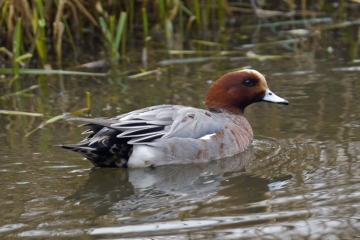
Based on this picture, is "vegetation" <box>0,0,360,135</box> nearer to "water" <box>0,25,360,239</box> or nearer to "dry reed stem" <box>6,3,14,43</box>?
"dry reed stem" <box>6,3,14,43</box>

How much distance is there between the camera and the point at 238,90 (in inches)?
235

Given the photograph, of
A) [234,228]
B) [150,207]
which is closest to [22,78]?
[150,207]

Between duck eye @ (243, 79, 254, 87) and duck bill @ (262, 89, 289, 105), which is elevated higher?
duck eye @ (243, 79, 254, 87)

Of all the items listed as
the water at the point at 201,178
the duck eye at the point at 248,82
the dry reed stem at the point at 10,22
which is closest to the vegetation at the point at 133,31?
the dry reed stem at the point at 10,22

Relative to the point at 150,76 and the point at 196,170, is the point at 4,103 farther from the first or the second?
the point at 196,170

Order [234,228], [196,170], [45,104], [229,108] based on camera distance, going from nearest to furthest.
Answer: [234,228] → [196,170] → [229,108] → [45,104]

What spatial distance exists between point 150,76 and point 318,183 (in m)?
→ 3.48

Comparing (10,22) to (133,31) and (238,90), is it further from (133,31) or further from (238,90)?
(238,90)

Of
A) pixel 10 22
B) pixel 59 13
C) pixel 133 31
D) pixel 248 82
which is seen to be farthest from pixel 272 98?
pixel 133 31

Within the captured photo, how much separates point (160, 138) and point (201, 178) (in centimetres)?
46

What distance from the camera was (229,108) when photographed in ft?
19.7

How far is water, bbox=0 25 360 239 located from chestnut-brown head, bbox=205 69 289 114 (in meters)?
0.28

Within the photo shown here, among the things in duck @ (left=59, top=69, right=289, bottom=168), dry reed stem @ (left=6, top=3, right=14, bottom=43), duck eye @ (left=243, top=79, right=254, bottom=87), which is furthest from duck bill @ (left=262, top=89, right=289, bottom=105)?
dry reed stem @ (left=6, top=3, right=14, bottom=43)

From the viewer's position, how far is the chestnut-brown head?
19.5 ft
